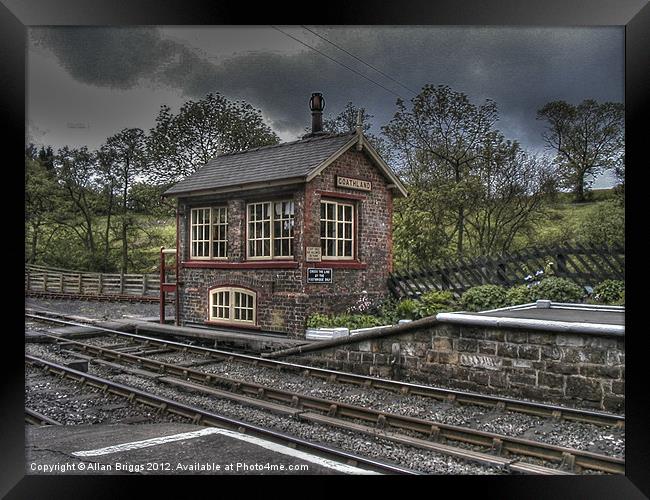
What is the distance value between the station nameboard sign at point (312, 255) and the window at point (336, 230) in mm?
91

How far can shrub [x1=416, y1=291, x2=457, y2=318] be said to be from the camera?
744 centimetres

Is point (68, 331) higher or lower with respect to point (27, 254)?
lower

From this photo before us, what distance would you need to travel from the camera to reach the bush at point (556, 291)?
725cm

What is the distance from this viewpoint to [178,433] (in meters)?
5.16

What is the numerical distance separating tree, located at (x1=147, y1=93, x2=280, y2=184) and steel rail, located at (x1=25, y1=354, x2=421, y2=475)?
7.60ft

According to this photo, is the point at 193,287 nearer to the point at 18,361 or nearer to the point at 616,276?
the point at 18,361

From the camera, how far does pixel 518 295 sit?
Answer: 25.5ft

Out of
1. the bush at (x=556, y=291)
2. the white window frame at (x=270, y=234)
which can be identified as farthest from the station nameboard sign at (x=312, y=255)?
the bush at (x=556, y=291)

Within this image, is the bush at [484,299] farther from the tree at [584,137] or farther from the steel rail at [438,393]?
the tree at [584,137]

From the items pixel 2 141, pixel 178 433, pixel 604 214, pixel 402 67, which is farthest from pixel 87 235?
pixel 604 214

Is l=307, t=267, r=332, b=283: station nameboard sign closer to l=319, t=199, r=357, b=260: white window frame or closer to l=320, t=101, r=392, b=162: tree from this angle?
l=319, t=199, r=357, b=260: white window frame

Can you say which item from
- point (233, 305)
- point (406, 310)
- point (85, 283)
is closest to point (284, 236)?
point (233, 305)

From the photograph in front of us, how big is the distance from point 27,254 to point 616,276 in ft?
17.2

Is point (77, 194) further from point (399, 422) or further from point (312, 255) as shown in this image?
point (399, 422)
